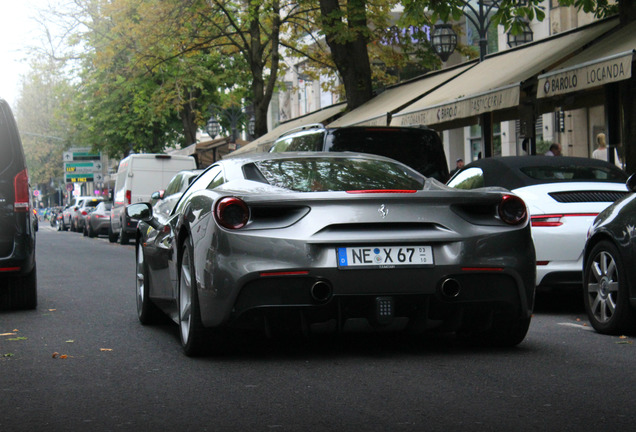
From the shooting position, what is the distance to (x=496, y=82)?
17.0m

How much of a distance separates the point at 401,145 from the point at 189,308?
7029 mm

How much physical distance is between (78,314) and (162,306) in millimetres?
1932

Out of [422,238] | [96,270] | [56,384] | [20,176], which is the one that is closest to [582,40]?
[96,270]

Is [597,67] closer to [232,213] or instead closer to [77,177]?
[232,213]

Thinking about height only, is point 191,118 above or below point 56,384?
above

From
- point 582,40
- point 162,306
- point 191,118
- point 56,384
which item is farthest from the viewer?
point 191,118

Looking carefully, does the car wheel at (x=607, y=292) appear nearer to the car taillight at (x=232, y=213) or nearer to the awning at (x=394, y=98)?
the car taillight at (x=232, y=213)

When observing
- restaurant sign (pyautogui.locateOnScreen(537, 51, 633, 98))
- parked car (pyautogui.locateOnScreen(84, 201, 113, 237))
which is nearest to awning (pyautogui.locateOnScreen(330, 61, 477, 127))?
restaurant sign (pyautogui.locateOnScreen(537, 51, 633, 98))

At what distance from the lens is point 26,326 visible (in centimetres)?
893

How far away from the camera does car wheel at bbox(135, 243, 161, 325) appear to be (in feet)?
28.6

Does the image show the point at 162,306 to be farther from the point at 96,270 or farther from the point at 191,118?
the point at 191,118

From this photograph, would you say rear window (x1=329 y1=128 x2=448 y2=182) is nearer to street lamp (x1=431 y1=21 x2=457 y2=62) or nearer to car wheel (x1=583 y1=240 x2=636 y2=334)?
car wheel (x1=583 y1=240 x2=636 y2=334)

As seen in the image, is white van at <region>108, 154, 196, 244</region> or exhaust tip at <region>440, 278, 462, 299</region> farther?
white van at <region>108, 154, 196, 244</region>

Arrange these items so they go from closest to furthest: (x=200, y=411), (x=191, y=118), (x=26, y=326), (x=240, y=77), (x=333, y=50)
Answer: (x=200, y=411)
(x=26, y=326)
(x=333, y=50)
(x=240, y=77)
(x=191, y=118)
